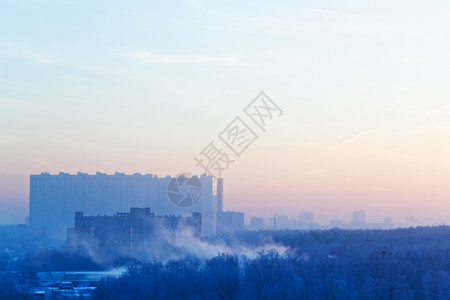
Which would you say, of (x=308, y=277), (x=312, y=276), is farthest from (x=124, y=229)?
(x=308, y=277)

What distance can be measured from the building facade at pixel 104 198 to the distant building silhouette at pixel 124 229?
18.0m

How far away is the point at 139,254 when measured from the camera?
45406mm

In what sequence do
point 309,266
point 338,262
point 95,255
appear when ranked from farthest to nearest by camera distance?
1. point 95,255
2. point 338,262
3. point 309,266

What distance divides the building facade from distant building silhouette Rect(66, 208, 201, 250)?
17984 millimetres

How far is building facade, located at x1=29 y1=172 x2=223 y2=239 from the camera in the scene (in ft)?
236

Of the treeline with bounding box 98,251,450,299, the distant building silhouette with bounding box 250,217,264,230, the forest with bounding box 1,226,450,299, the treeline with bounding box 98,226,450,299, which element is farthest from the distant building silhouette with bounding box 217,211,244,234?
the treeline with bounding box 98,251,450,299

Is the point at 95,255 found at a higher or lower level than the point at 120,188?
lower

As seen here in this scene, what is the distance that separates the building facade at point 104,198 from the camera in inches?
2827

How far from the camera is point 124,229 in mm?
48750

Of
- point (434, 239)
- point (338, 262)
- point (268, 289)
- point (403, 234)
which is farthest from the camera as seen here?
point (403, 234)

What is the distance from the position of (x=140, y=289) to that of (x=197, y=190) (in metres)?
43.9

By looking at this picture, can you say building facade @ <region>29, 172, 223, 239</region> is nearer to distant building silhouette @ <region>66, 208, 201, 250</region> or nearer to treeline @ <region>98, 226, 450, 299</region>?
distant building silhouette @ <region>66, 208, 201, 250</region>

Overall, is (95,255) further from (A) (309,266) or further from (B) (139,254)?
(A) (309,266)

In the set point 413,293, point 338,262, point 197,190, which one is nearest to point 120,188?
point 197,190
